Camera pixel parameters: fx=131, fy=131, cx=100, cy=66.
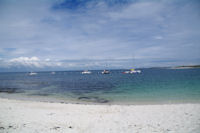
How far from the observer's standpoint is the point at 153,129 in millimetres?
6934

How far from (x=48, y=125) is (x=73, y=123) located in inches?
56.9

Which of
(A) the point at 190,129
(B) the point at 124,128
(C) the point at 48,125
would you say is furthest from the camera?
(C) the point at 48,125

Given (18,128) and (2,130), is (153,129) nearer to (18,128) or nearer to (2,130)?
(18,128)

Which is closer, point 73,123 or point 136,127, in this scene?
point 136,127

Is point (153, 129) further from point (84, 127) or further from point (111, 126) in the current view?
point (84, 127)

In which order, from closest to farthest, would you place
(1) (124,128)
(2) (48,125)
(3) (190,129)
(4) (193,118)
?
1. (3) (190,129)
2. (1) (124,128)
3. (2) (48,125)
4. (4) (193,118)

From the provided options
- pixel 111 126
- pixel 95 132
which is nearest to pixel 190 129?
pixel 111 126

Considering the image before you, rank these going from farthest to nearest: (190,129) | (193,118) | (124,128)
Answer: (193,118)
(124,128)
(190,129)

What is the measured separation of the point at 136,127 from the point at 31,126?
234 inches

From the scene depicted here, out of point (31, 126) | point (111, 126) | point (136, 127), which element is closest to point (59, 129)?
point (31, 126)

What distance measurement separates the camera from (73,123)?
812cm

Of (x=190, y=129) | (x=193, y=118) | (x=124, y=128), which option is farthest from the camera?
(x=193, y=118)

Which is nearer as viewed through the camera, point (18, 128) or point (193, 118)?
point (18, 128)

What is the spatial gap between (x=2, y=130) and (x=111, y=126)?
5769 mm
